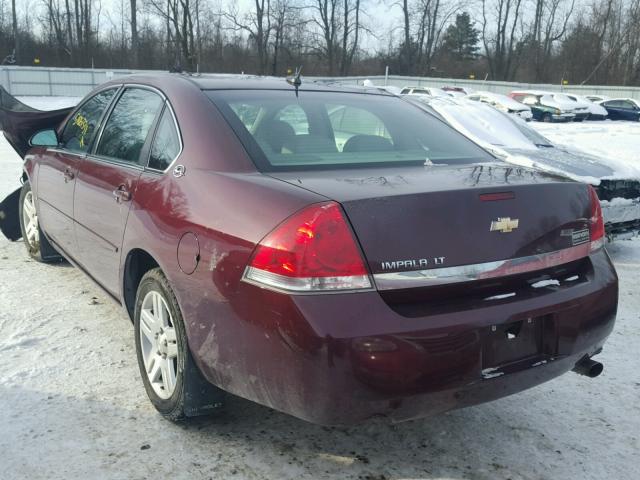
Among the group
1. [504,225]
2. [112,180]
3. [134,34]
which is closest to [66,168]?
[112,180]

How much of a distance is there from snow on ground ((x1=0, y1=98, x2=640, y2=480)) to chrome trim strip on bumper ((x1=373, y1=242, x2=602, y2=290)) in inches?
Result: 20.1

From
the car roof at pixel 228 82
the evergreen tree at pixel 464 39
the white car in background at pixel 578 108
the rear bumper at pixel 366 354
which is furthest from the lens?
the evergreen tree at pixel 464 39

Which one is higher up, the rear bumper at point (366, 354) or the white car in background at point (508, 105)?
the white car in background at point (508, 105)

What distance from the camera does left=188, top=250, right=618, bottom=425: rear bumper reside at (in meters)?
2.02

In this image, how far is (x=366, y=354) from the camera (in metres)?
2.01

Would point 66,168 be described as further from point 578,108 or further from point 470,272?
point 578,108

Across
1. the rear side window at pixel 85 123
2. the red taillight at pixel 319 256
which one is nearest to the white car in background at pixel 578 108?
the rear side window at pixel 85 123

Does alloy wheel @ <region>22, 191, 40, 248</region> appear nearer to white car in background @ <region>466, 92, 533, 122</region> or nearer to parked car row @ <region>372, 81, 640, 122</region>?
parked car row @ <region>372, 81, 640, 122</region>

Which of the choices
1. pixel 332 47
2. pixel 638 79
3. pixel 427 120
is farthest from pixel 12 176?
pixel 638 79

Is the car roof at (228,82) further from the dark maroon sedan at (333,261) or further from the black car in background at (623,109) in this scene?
the black car in background at (623,109)

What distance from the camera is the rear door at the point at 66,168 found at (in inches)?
152

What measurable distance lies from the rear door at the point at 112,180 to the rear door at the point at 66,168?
17cm

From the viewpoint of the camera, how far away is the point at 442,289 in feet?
7.07

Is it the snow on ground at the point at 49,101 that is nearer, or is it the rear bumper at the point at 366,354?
the rear bumper at the point at 366,354
